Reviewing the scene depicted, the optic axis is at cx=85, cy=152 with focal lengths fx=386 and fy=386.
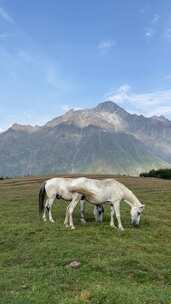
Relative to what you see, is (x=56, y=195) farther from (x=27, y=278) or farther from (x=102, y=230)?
(x=27, y=278)

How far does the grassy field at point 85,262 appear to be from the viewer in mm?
10938

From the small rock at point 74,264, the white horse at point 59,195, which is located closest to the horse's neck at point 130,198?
the white horse at point 59,195

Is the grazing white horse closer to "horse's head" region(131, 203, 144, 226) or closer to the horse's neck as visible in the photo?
the horse's neck

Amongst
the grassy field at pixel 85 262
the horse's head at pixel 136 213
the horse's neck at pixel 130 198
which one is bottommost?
the grassy field at pixel 85 262

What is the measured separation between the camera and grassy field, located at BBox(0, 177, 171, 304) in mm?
10938

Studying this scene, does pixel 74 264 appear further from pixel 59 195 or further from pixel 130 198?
pixel 130 198

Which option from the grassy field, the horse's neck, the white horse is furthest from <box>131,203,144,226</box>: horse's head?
the white horse

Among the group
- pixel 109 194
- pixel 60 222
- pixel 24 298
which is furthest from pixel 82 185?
pixel 24 298

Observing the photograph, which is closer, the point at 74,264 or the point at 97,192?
the point at 74,264

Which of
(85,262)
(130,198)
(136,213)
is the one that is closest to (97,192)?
(130,198)

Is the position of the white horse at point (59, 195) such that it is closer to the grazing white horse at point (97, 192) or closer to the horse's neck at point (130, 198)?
the grazing white horse at point (97, 192)

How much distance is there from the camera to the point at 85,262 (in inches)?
582

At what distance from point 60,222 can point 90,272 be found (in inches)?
350

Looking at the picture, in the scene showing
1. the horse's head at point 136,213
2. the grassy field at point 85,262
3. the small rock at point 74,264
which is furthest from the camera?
the horse's head at point 136,213
